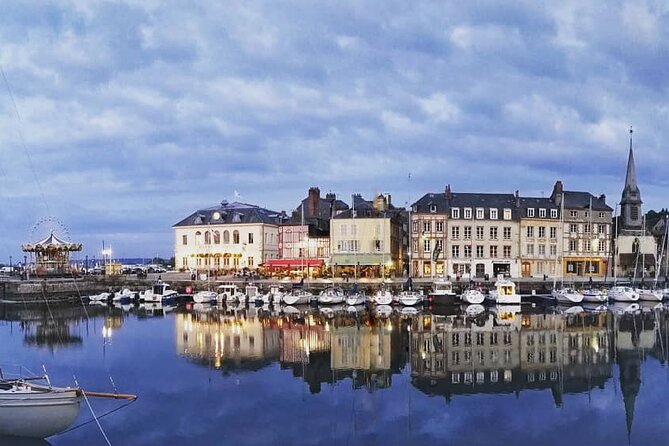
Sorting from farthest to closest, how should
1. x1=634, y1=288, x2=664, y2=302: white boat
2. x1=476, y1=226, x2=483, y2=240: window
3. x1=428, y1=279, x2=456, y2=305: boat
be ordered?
x1=476, y1=226, x2=483, y2=240: window
x1=634, y1=288, x2=664, y2=302: white boat
x1=428, y1=279, x2=456, y2=305: boat

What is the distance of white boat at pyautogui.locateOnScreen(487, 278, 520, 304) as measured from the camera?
53031 millimetres

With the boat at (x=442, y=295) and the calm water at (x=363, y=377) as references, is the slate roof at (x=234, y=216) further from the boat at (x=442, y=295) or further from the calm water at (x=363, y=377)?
the calm water at (x=363, y=377)

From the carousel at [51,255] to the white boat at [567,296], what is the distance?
4610 centimetres

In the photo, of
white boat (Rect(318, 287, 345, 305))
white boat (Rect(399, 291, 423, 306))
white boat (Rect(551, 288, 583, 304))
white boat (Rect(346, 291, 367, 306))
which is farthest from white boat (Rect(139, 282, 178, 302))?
white boat (Rect(551, 288, 583, 304))

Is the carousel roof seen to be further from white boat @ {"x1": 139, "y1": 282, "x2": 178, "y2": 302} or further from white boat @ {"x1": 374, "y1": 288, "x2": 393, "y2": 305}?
white boat @ {"x1": 374, "y1": 288, "x2": 393, "y2": 305}

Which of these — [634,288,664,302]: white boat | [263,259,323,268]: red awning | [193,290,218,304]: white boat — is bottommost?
[634,288,664,302]: white boat

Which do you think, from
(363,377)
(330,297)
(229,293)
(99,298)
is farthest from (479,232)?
(363,377)

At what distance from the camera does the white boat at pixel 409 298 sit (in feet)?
171

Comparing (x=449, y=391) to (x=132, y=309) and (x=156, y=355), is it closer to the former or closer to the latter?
(x=156, y=355)

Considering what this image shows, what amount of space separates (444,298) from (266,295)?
603 inches

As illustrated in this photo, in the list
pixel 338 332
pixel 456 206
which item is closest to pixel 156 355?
pixel 338 332

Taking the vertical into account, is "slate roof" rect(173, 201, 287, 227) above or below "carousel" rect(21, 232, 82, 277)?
above

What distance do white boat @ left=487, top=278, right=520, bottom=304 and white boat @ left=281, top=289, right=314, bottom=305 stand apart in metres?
15.7

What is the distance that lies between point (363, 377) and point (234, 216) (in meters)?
49.0
